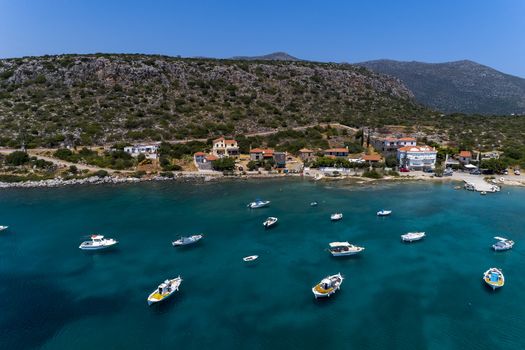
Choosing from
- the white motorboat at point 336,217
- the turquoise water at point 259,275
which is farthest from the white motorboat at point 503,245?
the white motorboat at point 336,217

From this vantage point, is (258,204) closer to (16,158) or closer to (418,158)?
(418,158)

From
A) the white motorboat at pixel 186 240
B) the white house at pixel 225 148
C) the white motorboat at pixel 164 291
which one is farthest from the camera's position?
the white house at pixel 225 148

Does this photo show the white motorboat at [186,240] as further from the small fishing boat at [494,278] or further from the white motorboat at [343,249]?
the small fishing boat at [494,278]

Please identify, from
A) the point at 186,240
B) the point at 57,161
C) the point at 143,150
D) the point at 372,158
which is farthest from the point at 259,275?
the point at 57,161

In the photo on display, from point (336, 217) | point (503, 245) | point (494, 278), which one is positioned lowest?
point (494, 278)

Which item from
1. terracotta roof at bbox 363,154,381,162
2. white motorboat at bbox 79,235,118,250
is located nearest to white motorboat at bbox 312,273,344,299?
white motorboat at bbox 79,235,118,250

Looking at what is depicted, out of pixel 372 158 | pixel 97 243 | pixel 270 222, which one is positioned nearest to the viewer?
pixel 97 243
